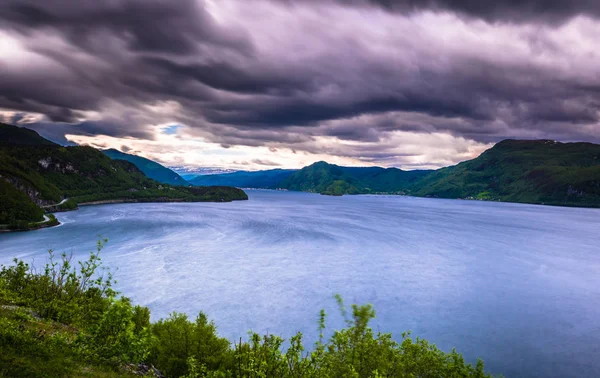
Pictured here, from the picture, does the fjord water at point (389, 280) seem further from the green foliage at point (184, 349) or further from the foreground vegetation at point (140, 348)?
the foreground vegetation at point (140, 348)

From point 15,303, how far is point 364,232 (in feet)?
447

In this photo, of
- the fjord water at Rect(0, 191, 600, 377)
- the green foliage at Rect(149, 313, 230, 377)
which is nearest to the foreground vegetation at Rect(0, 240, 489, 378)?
the green foliage at Rect(149, 313, 230, 377)

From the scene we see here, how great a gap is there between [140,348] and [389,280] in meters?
73.4

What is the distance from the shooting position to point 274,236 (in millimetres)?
140875

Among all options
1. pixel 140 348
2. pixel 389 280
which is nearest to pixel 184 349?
pixel 140 348

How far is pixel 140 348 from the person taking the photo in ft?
65.0

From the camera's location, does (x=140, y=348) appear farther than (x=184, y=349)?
No

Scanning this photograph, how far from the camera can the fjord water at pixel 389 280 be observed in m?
54.7

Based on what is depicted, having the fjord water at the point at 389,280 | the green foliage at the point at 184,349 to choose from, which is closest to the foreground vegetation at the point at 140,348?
the green foliage at the point at 184,349

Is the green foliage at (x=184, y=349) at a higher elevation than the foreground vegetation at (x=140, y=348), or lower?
lower

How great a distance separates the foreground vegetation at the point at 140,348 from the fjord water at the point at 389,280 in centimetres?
2359

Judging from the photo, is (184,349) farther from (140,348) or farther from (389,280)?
(389,280)

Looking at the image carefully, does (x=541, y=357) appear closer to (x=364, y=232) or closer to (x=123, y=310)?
(x=123, y=310)

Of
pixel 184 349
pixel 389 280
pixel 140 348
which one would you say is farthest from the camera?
pixel 389 280
